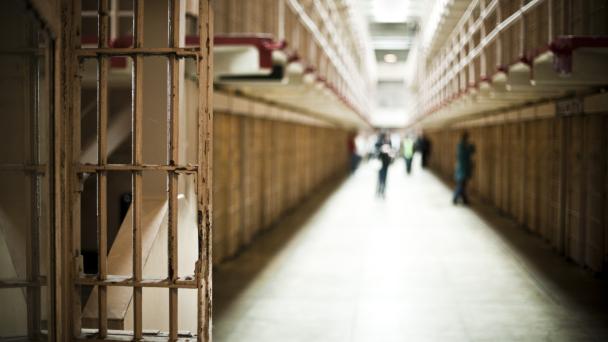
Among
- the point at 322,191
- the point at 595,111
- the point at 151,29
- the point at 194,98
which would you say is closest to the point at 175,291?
the point at 151,29

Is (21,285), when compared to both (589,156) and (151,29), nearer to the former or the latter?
(151,29)

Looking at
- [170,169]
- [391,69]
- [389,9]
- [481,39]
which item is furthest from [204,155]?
[391,69]

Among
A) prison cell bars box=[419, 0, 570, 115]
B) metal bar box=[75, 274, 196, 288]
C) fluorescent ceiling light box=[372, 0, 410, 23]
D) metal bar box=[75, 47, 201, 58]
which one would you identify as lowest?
metal bar box=[75, 274, 196, 288]

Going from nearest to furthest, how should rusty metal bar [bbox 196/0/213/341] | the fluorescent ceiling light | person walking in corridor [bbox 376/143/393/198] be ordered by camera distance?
rusty metal bar [bbox 196/0/213/341] → person walking in corridor [bbox 376/143/393/198] → the fluorescent ceiling light

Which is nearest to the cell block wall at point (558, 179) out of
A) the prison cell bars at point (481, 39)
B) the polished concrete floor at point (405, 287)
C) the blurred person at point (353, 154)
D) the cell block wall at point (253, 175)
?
the polished concrete floor at point (405, 287)

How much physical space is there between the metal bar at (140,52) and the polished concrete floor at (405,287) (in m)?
2.23

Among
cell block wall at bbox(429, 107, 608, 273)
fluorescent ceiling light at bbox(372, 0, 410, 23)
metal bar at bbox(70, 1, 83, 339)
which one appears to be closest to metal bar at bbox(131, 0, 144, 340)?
metal bar at bbox(70, 1, 83, 339)

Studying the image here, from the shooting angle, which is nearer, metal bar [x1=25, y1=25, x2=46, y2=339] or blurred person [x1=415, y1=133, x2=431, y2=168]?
metal bar [x1=25, y1=25, x2=46, y2=339]

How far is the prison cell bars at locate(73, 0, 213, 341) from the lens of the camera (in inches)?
106

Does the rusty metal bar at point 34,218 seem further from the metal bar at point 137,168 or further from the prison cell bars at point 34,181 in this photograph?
the metal bar at point 137,168

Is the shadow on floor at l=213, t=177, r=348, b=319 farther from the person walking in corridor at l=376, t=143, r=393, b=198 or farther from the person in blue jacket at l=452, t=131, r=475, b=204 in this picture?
the person in blue jacket at l=452, t=131, r=475, b=204

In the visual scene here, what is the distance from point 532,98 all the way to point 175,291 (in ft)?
20.5

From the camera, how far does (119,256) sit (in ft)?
10.4

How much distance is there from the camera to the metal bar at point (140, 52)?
8.91 ft
